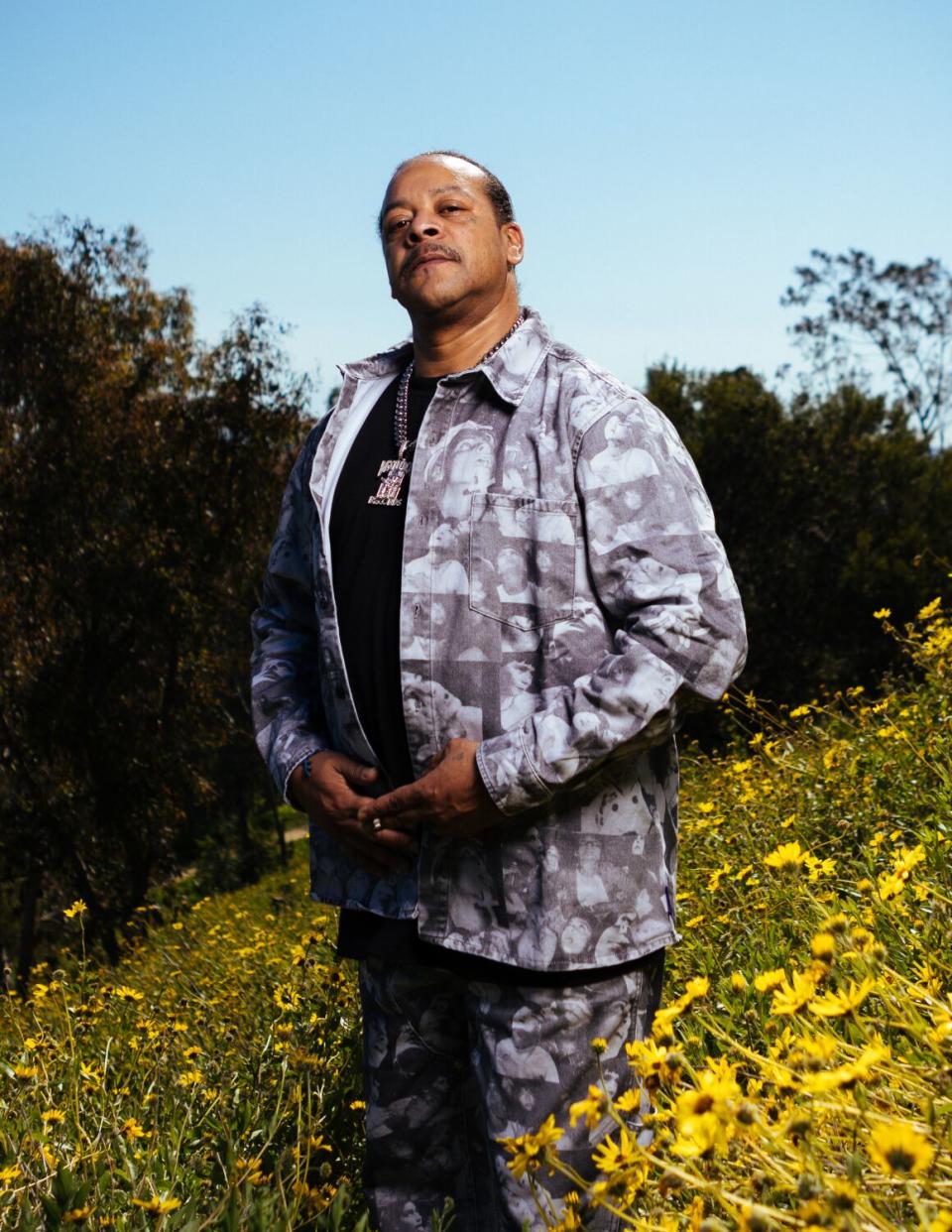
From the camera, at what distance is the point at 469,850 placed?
1.92 meters

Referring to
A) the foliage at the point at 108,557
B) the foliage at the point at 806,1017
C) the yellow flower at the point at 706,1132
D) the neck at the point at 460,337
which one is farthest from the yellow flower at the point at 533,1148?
the foliage at the point at 108,557

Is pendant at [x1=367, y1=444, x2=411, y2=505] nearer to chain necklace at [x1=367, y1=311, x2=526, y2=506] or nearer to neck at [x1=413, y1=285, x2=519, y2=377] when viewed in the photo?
chain necklace at [x1=367, y1=311, x2=526, y2=506]

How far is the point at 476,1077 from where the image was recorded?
1919 millimetres

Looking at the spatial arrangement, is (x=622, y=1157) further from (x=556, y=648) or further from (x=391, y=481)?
(x=391, y=481)

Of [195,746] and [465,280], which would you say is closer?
[465,280]

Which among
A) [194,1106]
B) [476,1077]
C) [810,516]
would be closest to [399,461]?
[476,1077]

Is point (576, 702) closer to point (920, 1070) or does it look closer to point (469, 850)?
point (469, 850)

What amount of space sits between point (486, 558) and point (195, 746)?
14870 mm

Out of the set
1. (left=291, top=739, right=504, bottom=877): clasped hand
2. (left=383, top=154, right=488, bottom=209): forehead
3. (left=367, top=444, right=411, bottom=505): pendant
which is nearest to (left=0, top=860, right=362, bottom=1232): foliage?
(left=291, top=739, right=504, bottom=877): clasped hand

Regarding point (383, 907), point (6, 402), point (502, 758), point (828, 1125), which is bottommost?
point (828, 1125)

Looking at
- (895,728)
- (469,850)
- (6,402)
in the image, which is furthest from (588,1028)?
(6,402)

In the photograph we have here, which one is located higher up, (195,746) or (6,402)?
(6,402)

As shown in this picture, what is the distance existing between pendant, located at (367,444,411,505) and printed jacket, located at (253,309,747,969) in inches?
2.9

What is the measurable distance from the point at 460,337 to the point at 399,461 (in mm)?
243
